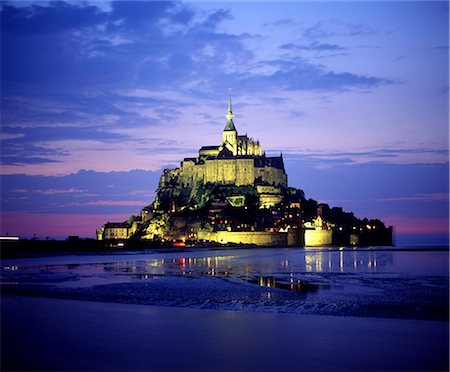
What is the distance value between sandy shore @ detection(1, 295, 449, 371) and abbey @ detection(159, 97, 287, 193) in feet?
275

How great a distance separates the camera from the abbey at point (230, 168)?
97062 mm

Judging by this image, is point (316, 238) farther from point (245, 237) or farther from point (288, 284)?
point (288, 284)

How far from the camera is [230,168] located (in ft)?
318

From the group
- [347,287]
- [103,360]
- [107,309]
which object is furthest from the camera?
[347,287]

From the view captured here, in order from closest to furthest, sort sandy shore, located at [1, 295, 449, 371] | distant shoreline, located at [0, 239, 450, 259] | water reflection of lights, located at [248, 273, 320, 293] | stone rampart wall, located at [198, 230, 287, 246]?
sandy shore, located at [1, 295, 449, 371], water reflection of lights, located at [248, 273, 320, 293], distant shoreline, located at [0, 239, 450, 259], stone rampart wall, located at [198, 230, 287, 246]

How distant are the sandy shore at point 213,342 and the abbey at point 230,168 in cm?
8385

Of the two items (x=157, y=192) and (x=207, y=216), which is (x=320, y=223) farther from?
(x=157, y=192)

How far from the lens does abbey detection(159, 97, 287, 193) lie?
97.1 meters

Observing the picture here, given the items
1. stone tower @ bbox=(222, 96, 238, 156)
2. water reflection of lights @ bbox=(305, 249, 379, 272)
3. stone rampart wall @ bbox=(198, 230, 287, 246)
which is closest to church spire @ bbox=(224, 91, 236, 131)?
stone tower @ bbox=(222, 96, 238, 156)

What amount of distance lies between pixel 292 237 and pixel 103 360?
83484 mm

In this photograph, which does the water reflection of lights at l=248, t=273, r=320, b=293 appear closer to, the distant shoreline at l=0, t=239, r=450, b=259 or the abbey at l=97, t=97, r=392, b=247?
the distant shoreline at l=0, t=239, r=450, b=259

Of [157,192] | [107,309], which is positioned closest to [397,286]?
[107,309]

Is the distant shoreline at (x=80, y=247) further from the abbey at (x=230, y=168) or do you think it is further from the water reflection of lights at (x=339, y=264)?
the water reflection of lights at (x=339, y=264)

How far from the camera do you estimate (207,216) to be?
88.4 m
